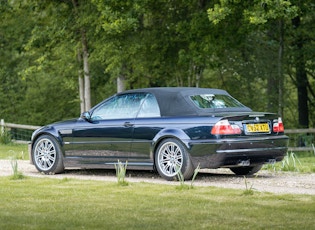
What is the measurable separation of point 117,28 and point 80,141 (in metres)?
11.7

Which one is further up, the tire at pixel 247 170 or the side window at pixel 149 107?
the side window at pixel 149 107

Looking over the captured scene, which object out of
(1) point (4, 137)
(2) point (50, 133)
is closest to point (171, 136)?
(2) point (50, 133)

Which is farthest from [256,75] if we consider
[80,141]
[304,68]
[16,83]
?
[80,141]

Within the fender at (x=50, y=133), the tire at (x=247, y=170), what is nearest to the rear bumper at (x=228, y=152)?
the tire at (x=247, y=170)

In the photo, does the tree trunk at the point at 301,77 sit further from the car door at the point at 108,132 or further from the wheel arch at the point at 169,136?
the wheel arch at the point at 169,136

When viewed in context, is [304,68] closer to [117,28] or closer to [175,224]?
[117,28]

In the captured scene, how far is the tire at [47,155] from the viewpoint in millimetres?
14883

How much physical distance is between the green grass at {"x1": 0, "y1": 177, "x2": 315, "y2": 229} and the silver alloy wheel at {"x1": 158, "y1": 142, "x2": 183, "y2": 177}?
0.96m

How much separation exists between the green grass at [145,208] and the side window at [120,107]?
2044 millimetres

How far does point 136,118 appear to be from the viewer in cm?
1404

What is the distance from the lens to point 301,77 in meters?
35.7

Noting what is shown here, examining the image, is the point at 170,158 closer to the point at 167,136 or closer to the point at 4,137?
the point at 167,136

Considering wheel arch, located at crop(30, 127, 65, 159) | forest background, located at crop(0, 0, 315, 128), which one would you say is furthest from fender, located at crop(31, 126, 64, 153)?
forest background, located at crop(0, 0, 315, 128)

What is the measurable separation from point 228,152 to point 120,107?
2.30 metres
